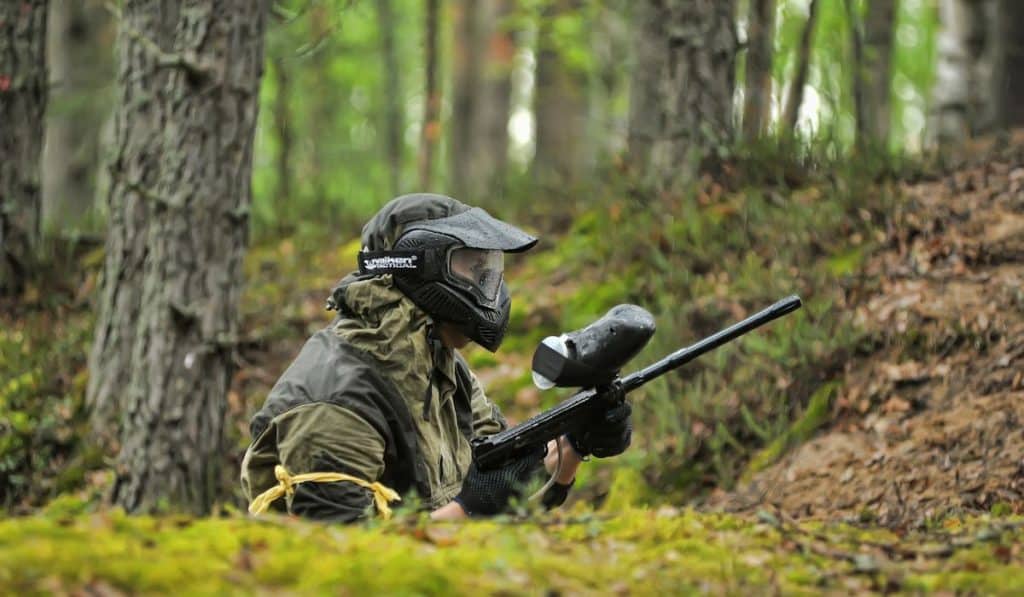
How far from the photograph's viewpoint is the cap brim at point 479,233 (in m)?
4.56

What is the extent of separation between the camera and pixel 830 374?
7477 millimetres

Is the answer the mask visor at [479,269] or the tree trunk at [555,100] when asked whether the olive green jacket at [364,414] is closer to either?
the mask visor at [479,269]

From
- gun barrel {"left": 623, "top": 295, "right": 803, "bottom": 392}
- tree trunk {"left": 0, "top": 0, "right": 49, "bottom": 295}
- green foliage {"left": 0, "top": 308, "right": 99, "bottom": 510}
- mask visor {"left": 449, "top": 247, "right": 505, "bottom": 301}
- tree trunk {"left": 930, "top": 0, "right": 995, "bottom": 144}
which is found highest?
tree trunk {"left": 930, "top": 0, "right": 995, "bottom": 144}

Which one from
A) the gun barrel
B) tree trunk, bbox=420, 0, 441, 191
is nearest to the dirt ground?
the gun barrel

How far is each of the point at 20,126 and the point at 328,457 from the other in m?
6.46

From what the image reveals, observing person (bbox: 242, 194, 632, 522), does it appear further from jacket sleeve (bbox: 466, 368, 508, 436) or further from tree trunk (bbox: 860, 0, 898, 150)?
tree trunk (bbox: 860, 0, 898, 150)

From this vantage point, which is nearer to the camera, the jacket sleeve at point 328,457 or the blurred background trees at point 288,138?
the jacket sleeve at point 328,457

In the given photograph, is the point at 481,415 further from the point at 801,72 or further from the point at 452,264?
the point at 801,72

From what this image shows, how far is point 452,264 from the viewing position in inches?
181

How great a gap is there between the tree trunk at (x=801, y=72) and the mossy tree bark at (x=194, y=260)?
5.52 metres

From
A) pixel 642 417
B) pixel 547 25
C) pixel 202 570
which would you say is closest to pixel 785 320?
pixel 642 417

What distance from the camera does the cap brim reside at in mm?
4562

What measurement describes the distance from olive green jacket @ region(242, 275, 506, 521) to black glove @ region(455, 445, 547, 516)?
85 millimetres

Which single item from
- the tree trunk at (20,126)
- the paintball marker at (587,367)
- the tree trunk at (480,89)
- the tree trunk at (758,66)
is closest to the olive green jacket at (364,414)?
the paintball marker at (587,367)
